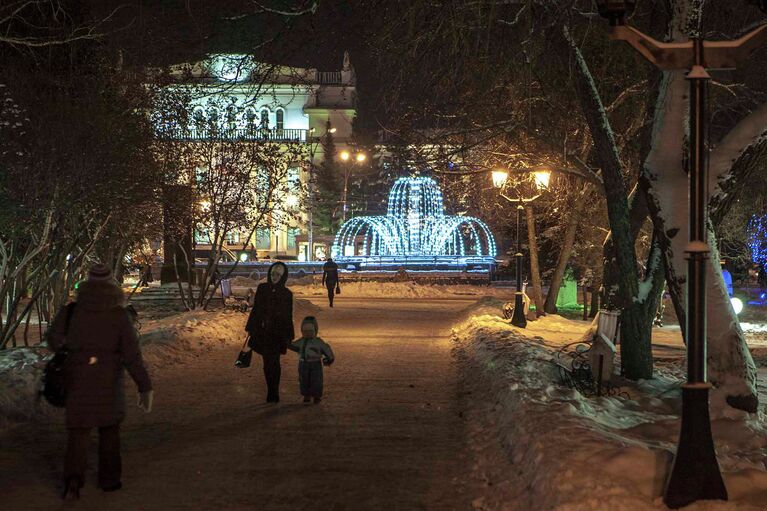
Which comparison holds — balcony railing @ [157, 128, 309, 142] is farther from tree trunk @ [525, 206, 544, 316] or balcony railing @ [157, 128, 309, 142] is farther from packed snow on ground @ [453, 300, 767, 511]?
packed snow on ground @ [453, 300, 767, 511]

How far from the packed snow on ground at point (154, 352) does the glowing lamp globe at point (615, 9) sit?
5.92 meters

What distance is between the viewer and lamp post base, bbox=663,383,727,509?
5.40m

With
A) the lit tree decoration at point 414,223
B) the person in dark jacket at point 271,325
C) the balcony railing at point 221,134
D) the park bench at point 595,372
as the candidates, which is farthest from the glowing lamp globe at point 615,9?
the lit tree decoration at point 414,223

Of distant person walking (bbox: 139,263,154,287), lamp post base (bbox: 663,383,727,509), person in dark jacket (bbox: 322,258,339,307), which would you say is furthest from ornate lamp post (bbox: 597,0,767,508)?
person in dark jacket (bbox: 322,258,339,307)

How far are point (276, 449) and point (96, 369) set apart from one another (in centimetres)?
233

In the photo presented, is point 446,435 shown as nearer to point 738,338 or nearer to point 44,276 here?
point 738,338

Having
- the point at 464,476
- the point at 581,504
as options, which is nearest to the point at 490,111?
the point at 464,476

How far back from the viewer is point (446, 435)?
884cm

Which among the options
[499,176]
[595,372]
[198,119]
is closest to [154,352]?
[595,372]

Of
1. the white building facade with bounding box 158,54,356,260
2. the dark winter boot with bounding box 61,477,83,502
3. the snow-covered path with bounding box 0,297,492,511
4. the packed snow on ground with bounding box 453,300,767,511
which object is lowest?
the snow-covered path with bounding box 0,297,492,511

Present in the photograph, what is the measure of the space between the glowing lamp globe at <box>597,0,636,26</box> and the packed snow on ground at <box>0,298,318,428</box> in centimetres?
592

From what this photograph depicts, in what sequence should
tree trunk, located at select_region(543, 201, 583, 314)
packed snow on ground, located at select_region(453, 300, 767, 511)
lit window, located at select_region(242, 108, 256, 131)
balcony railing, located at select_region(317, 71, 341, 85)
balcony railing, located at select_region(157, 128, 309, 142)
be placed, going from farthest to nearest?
tree trunk, located at select_region(543, 201, 583, 314) → lit window, located at select_region(242, 108, 256, 131) → balcony railing, located at select_region(157, 128, 309, 142) → balcony railing, located at select_region(317, 71, 341, 85) → packed snow on ground, located at select_region(453, 300, 767, 511)

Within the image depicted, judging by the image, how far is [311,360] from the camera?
10.4 metres

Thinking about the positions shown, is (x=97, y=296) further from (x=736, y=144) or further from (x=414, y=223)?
(x=414, y=223)
